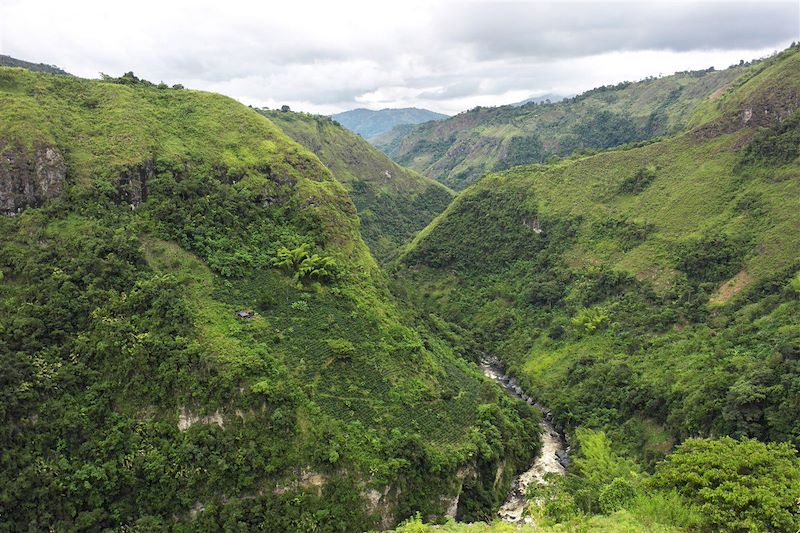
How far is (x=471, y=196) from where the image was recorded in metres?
101

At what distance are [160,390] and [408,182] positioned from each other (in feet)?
404

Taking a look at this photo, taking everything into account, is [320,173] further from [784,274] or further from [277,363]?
[784,274]

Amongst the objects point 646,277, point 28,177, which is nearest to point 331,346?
point 28,177

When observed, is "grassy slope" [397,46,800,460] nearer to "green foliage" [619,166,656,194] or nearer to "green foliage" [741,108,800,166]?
"green foliage" [619,166,656,194]

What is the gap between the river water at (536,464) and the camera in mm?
42750

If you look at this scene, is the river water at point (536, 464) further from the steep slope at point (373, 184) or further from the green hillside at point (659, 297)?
the steep slope at point (373, 184)

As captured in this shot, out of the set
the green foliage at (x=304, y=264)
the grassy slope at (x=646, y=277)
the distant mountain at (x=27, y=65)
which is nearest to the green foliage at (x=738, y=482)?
the grassy slope at (x=646, y=277)

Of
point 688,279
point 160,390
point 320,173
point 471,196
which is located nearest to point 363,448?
point 160,390

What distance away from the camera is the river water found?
4275cm

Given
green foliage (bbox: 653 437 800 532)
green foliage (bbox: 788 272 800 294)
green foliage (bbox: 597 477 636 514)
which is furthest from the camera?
green foliage (bbox: 788 272 800 294)

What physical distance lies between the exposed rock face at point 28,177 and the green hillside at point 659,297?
3638cm

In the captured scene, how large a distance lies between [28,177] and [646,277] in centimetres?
6575

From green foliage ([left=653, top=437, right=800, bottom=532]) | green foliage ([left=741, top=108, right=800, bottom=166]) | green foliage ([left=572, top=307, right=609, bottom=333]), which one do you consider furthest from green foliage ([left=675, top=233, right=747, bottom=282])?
green foliage ([left=653, top=437, right=800, bottom=532])

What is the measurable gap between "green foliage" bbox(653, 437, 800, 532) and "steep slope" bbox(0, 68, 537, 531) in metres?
15.6
